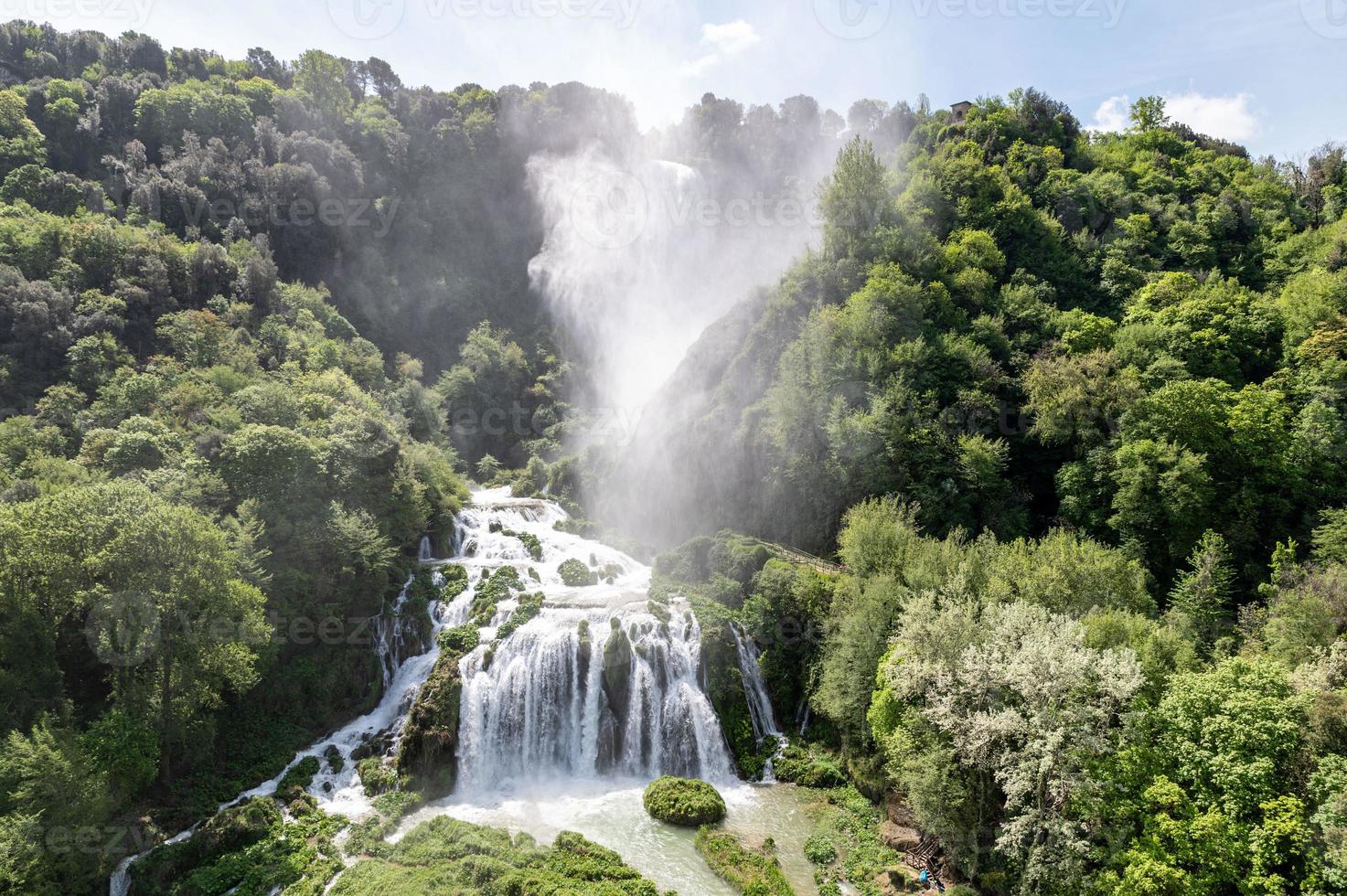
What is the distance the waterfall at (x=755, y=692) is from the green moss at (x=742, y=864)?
24.8ft

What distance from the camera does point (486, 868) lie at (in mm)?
22469

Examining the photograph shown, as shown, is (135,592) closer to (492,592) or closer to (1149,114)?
(492,592)

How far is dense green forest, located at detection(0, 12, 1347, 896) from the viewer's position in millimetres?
19969

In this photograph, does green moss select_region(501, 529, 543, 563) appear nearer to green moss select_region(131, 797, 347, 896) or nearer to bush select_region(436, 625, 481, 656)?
bush select_region(436, 625, 481, 656)

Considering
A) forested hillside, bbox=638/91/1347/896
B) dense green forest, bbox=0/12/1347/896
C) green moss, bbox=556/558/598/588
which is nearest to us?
forested hillside, bbox=638/91/1347/896

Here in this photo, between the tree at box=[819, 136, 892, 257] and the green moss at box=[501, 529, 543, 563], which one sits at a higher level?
the tree at box=[819, 136, 892, 257]

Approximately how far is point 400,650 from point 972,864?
30.4 meters

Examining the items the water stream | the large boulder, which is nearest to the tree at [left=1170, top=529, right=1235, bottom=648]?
the large boulder

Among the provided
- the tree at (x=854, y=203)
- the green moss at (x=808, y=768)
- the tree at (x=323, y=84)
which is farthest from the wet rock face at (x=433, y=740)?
the tree at (x=323, y=84)

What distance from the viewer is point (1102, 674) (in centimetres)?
1950

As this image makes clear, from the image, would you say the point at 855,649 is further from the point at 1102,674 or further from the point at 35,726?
the point at 35,726

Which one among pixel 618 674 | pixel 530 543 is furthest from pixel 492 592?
pixel 618 674

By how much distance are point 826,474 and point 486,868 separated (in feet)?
97.0

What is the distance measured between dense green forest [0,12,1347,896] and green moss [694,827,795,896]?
3.58 meters
